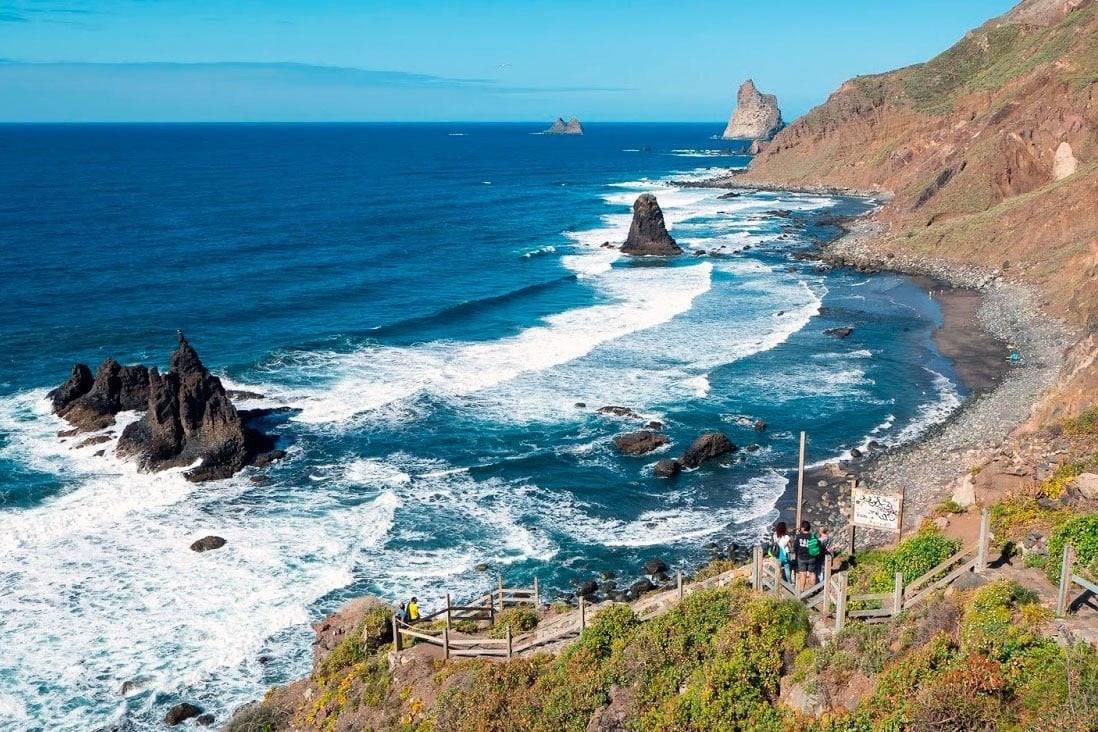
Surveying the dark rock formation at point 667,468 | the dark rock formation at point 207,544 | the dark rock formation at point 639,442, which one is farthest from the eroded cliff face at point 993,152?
the dark rock formation at point 207,544

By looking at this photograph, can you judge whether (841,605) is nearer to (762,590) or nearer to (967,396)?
(762,590)

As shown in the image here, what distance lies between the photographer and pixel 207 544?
30891 millimetres

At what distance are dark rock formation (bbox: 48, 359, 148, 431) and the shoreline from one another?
31.3 m

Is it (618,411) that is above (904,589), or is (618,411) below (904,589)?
below

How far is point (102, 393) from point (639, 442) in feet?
86.2

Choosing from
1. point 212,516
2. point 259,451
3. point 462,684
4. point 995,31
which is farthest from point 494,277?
point 995,31

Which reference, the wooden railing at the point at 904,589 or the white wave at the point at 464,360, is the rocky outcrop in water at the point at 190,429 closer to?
the white wave at the point at 464,360

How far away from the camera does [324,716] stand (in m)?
19.4

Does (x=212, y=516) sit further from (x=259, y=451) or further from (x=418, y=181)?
(x=418, y=181)

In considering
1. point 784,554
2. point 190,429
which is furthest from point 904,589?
point 190,429

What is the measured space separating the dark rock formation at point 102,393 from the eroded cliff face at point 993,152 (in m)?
40.9

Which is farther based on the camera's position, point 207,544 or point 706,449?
point 706,449

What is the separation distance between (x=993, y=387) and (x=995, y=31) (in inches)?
4011

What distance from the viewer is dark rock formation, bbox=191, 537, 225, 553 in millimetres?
30750
